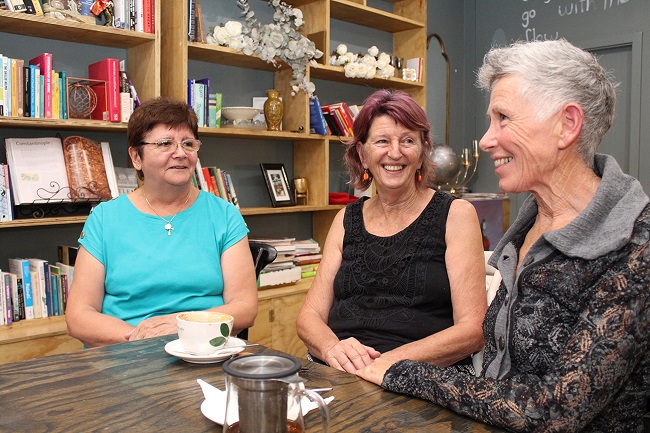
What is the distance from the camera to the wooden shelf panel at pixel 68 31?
8.42 ft

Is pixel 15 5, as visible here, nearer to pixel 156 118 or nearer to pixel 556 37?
pixel 156 118

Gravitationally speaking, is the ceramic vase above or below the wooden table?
above

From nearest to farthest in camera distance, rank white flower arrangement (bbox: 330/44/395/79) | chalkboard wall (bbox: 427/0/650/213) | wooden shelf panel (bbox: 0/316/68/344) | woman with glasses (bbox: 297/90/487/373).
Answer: woman with glasses (bbox: 297/90/487/373) → wooden shelf panel (bbox: 0/316/68/344) → white flower arrangement (bbox: 330/44/395/79) → chalkboard wall (bbox: 427/0/650/213)

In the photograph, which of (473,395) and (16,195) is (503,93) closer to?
(473,395)

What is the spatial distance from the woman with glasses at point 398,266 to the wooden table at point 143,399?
1.51 ft

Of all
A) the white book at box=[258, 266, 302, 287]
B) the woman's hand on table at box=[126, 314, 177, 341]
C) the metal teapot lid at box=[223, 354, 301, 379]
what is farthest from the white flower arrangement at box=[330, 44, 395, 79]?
the metal teapot lid at box=[223, 354, 301, 379]

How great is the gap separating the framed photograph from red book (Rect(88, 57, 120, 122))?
1.01 metres

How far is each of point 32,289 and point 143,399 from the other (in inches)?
70.2

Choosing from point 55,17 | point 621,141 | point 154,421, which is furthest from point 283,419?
point 621,141

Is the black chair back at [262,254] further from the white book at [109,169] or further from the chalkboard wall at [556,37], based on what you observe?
the chalkboard wall at [556,37]

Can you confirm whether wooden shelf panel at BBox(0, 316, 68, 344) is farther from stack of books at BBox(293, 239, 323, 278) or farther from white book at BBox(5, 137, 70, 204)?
stack of books at BBox(293, 239, 323, 278)

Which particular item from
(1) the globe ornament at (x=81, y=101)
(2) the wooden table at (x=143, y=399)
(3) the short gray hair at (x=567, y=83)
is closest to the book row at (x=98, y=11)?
(1) the globe ornament at (x=81, y=101)

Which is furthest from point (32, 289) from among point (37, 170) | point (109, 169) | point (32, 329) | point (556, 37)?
point (556, 37)

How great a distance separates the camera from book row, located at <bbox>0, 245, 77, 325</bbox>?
8.45 feet
